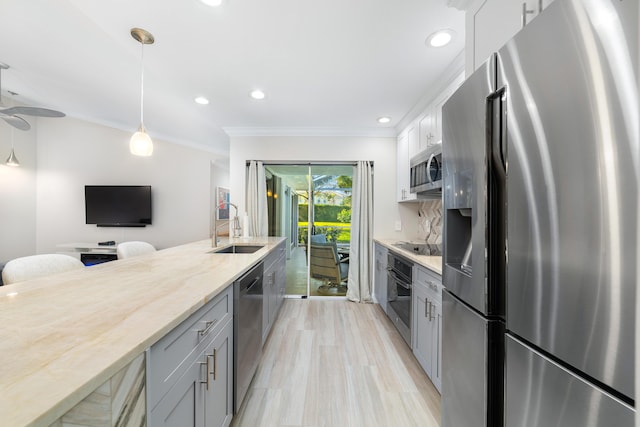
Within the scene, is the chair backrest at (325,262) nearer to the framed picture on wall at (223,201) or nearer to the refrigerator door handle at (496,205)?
the framed picture on wall at (223,201)

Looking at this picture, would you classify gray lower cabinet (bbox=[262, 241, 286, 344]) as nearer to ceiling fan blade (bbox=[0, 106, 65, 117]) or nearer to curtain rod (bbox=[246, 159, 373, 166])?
curtain rod (bbox=[246, 159, 373, 166])

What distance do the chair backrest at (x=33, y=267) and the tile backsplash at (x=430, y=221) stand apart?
3.35 metres

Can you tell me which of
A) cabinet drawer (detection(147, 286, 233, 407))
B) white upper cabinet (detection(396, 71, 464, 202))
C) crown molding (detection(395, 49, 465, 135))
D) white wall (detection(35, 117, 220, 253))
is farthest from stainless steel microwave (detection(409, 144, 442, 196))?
white wall (detection(35, 117, 220, 253))

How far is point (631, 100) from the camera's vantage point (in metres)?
0.47

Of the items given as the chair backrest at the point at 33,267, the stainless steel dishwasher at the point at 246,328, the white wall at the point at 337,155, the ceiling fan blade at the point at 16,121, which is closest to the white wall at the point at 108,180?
the white wall at the point at 337,155

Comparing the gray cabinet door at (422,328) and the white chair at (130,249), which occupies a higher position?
the white chair at (130,249)

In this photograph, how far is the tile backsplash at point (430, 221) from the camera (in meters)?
3.02

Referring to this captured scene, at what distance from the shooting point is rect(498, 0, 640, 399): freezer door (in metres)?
0.48

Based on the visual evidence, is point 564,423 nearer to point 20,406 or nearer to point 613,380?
point 613,380

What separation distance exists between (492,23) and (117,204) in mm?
5708

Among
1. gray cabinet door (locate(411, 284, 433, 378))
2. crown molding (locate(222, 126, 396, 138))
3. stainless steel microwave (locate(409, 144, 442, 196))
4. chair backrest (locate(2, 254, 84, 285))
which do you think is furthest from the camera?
crown molding (locate(222, 126, 396, 138))

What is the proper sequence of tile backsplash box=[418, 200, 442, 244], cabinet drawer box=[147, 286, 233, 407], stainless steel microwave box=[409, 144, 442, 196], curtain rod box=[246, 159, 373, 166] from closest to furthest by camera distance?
cabinet drawer box=[147, 286, 233, 407]
stainless steel microwave box=[409, 144, 442, 196]
tile backsplash box=[418, 200, 442, 244]
curtain rod box=[246, 159, 373, 166]

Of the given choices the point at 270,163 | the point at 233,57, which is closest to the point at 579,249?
the point at 233,57

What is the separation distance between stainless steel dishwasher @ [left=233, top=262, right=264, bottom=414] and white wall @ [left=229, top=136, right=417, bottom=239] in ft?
6.97
